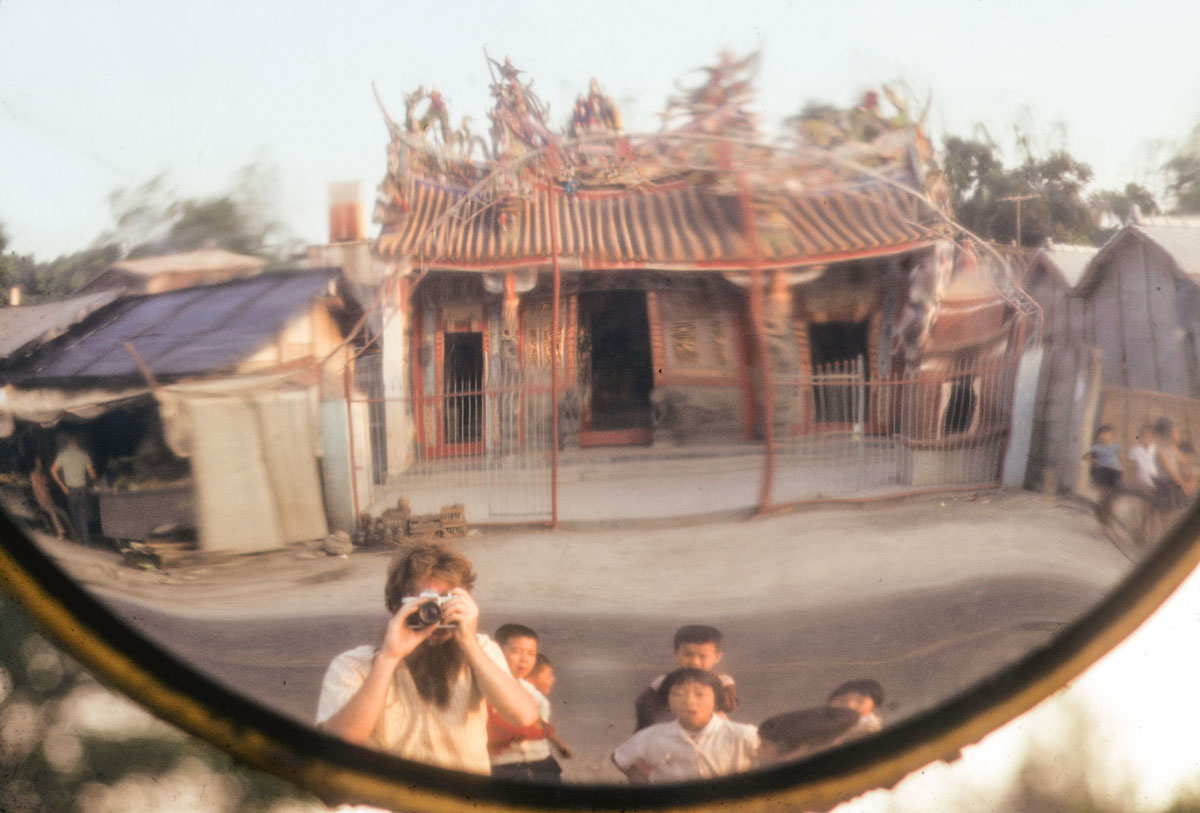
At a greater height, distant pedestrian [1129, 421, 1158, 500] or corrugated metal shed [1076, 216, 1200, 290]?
corrugated metal shed [1076, 216, 1200, 290]

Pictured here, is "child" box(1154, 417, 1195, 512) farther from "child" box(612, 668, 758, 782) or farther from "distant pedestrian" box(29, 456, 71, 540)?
"distant pedestrian" box(29, 456, 71, 540)

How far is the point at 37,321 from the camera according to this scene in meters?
0.97

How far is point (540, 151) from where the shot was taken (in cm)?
90

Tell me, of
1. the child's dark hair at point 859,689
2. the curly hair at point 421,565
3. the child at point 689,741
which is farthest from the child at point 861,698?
the curly hair at point 421,565

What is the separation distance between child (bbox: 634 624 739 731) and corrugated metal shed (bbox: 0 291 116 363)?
0.74 m

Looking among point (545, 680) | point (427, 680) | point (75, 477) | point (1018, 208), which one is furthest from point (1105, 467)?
point (75, 477)

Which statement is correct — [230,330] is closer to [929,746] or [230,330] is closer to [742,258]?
[742,258]

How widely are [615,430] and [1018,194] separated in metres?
0.48

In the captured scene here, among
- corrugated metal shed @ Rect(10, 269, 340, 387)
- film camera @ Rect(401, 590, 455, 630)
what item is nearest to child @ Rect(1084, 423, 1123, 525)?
film camera @ Rect(401, 590, 455, 630)

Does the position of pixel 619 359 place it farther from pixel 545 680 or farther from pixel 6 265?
pixel 6 265

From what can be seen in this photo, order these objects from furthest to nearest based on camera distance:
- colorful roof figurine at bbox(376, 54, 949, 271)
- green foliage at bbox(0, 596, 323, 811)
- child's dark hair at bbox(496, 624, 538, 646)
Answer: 1. green foliage at bbox(0, 596, 323, 811)
2. child's dark hair at bbox(496, 624, 538, 646)
3. colorful roof figurine at bbox(376, 54, 949, 271)

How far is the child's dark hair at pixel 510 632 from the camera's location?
100cm

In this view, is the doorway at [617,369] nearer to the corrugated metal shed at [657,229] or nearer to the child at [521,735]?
the corrugated metal shed at [657,229]

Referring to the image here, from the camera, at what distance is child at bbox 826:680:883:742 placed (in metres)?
1.04
